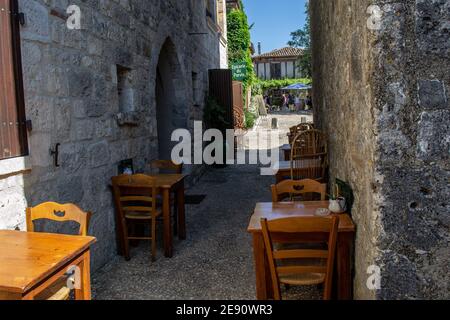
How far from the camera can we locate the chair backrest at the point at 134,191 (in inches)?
156

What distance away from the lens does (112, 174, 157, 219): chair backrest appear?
3967 millimetres

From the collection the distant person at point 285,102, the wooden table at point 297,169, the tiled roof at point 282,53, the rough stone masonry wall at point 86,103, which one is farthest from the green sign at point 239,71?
the tiled roof at point 282,53

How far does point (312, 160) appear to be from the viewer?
15.1 feet

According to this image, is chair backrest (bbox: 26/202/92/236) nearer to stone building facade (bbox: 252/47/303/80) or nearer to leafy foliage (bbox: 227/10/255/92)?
leafy foliage (bbox: 227/10/255/92)

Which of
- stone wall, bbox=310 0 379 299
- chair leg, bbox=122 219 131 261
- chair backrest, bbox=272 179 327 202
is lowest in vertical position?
chair leg, bbox=122 219 131 261

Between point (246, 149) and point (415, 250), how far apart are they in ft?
34.9

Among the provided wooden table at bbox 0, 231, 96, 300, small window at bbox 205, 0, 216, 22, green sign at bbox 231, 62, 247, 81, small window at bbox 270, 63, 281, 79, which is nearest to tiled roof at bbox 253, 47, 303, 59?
small window at bbox 270, 63, 281, 79

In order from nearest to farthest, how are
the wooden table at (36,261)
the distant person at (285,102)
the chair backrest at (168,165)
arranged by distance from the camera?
the wooden table at (36,261) → the chair backrest at (168,165) → the distant person at (285,102)

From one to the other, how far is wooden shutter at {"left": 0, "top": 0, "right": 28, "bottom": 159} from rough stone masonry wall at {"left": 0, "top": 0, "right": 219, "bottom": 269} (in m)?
0.08

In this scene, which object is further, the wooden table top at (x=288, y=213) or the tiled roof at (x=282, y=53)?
the tiled roof at (x=282, y=53)

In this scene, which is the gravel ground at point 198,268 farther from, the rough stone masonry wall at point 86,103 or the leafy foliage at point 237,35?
the leafy foliage at point 237,35

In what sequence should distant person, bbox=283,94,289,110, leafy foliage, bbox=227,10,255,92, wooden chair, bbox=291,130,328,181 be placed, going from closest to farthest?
wooden chair, bbox=291,130,328,181
leafy foliage, bbox=227,10,255,92
distant person, bbox=283,94,289,110

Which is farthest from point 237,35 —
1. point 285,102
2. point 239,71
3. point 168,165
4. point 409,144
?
point 285,102

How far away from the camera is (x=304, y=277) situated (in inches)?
102
